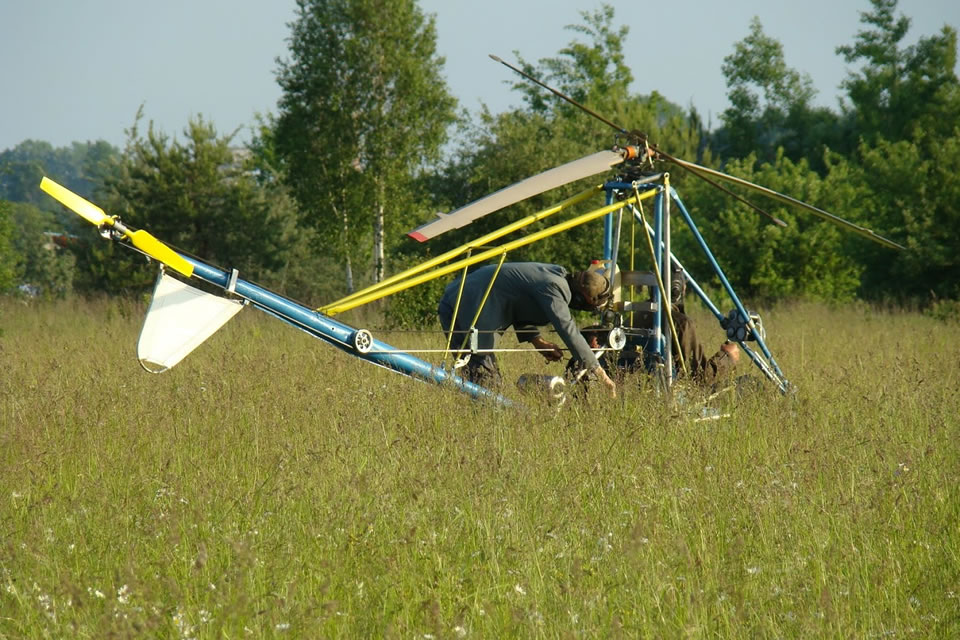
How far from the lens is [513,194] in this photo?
6449mm

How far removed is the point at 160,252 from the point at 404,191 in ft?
77.5

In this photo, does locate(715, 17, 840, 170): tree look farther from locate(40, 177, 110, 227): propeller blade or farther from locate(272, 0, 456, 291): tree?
locate(40, 177, 110, 227): propeller blade

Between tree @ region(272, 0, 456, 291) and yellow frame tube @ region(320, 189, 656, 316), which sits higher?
tree @ region(272, 0, 456, 291)

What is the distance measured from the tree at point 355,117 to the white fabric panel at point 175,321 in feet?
74.5

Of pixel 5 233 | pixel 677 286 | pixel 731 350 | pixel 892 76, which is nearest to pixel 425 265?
pixel 677 286

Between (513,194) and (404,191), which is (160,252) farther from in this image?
(404,191)

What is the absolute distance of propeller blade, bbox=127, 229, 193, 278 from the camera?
204 inches

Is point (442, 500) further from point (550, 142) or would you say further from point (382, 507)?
point (550, 142)

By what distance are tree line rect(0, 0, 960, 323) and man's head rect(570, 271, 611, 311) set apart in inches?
246

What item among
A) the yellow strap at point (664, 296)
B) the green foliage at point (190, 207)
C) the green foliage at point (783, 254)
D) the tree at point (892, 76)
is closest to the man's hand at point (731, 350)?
the yellow strap at point (664, 296)

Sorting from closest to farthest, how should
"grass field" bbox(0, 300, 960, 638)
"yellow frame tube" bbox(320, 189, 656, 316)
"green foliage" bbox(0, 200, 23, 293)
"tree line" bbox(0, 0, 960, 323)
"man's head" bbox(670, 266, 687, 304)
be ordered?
"grass field" bbox(0, 300, 960, 638) < "yellow frame tube" bbox(320, 189, 656, 316) < "man's head" bbox(670, 266, 687, 304) < "green foliage" bbox(0, 200, 23, 293) < "tree line" bbox(0, 0, 960, 323)

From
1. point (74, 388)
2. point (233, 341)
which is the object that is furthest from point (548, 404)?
point (233, 341)

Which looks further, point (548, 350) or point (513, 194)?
point (548, 350)

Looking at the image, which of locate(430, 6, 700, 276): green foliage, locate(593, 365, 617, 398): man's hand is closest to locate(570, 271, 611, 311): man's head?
locate(593, 365, 617, 398): man's hand
